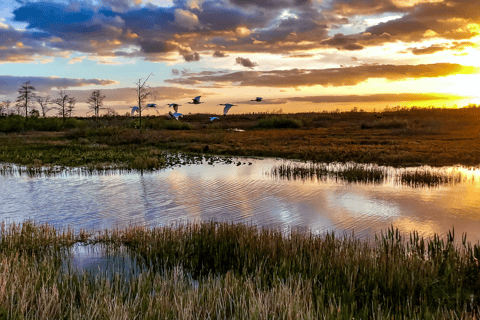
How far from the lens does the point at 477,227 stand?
479 inches

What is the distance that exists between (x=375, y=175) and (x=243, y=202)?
9.36 meters

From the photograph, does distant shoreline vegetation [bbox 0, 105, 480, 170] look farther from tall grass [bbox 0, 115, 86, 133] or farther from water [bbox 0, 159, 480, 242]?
tall grass [bbox 0, 115, 86, 133]

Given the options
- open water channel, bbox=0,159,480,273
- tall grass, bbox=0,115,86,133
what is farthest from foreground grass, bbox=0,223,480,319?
tall grass, bbox=0,115,86,133

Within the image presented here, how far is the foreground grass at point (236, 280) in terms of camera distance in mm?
5574

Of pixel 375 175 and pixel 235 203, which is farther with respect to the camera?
pixel 375 175

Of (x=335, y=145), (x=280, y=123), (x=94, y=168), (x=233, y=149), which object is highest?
(x=280, y=123)

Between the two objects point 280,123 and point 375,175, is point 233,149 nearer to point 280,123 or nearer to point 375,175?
point 375,175

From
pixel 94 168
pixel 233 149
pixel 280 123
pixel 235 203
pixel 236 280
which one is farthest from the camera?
pixel 280 123

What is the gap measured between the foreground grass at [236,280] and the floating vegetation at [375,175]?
12641 mm

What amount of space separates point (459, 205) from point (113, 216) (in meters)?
13.0

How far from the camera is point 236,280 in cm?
643

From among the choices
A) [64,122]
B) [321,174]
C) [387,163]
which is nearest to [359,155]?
[387,163]

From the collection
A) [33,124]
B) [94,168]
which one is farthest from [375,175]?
[33,124]

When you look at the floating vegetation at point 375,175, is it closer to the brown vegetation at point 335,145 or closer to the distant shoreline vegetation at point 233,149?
the distant shoreline vegetation at point 233,149
